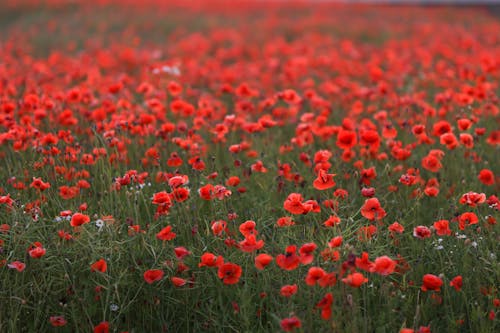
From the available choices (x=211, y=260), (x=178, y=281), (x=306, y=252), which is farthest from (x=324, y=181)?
(x=178, y=281)

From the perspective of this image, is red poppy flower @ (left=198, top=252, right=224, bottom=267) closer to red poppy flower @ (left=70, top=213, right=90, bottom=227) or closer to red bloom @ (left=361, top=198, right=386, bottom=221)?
red poppy flower @ (left=70, top=213, right=90, bottom=227)

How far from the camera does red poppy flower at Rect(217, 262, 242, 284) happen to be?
2205 millimetres

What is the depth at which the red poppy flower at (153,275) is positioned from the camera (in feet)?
7.34

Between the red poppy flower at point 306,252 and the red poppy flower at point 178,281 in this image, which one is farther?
the red poppy flower at point 178,281

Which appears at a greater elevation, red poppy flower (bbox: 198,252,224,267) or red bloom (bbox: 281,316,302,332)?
red poppy flower (bbox: 198,252,224,267)

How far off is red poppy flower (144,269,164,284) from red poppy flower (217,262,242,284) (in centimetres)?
24

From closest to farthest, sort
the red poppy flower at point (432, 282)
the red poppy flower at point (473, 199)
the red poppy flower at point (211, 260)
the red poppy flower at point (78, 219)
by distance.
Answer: the red poppy flower at point (432, 282)
the red poppy flower at point (211, 260)
the red poppy flower at point (78, 219)
the red poppy flower at point (473, 199)

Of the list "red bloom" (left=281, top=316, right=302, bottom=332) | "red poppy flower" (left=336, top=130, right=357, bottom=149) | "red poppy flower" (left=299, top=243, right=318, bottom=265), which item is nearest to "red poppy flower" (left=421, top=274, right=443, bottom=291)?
"red poppy flower" (left=299, top=243, right=318, bottom=265)

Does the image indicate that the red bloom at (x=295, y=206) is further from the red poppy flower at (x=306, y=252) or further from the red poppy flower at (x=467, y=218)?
the red poppy flower at (x=467, y=218)

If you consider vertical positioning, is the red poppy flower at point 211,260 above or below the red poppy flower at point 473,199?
below

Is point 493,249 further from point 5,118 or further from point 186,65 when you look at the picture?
point 186,65

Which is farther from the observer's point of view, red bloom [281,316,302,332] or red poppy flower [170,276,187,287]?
red poppy flower [170,276,187,287]

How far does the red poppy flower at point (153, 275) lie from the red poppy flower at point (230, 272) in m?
0.24

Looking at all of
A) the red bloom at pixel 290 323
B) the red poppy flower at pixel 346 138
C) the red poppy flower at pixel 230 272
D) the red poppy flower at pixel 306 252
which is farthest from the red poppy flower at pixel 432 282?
the red poppy flower at pixel 346 138
